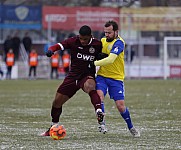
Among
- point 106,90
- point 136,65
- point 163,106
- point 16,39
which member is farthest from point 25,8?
point 106,90

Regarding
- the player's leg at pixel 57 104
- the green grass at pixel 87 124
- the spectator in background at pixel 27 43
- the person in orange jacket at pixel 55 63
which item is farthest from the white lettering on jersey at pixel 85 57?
the spectator in background at pixel 27 43

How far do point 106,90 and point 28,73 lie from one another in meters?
26.5

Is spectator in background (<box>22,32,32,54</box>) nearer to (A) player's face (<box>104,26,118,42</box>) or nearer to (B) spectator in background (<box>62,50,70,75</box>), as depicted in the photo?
(B) spectator in background (<box>62,50,70,75</box>)

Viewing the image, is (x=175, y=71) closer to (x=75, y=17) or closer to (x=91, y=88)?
(x=75, y=17)

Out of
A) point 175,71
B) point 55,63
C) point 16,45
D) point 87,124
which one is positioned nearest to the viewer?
point 87,124

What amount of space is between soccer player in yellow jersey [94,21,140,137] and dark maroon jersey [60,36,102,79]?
0.21 m

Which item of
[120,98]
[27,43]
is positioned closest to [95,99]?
[120,98]

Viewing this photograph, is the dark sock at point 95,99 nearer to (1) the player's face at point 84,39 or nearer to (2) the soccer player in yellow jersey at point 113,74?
(2) the soccer player in yellow jersey at point 113,74

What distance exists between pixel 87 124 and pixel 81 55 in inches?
101

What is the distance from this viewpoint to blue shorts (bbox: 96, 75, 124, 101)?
433 inches

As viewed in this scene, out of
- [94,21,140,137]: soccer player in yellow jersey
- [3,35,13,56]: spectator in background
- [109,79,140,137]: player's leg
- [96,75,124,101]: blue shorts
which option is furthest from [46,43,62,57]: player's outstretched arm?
[3,35,13,56]: spectator in background

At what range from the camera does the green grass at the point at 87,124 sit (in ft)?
31.9

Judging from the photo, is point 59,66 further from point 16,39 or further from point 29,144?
point 29,144

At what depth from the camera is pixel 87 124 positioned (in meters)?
13.1
